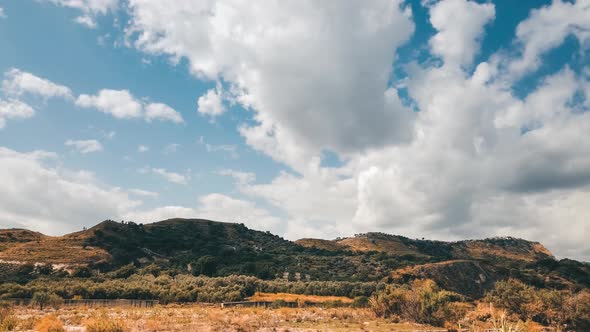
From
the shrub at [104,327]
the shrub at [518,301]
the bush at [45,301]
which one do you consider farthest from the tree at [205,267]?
the shrub at [104,327]

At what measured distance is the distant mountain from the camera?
7962cm

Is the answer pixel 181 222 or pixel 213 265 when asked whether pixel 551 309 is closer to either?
pixel 213 265

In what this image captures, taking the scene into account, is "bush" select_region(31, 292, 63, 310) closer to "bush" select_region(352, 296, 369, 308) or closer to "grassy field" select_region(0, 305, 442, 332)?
"grassy field" select_region(0, 305, 442, 332)

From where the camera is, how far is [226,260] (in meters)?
94.8

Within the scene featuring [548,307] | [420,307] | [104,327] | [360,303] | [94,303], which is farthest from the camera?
[360,303]

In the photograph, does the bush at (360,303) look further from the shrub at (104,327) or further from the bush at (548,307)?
the shrub at (104,327)

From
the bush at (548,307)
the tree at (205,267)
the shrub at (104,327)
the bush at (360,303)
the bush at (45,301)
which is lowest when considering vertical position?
the bush at (45,301)

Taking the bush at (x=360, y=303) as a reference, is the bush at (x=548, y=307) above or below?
above

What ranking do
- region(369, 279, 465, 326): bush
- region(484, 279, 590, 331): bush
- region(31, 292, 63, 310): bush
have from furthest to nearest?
region(31, 292, 63, 310): bush
region(484, 279, 590, 331): bush
region(369, 279, 465, 326): bush

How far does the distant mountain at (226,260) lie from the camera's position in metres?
79.6

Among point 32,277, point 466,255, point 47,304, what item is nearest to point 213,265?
point 32,277

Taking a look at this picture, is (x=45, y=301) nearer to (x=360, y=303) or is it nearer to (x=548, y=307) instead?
(x=360, y=303)

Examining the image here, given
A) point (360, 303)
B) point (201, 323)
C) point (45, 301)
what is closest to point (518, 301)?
point (360, 303)

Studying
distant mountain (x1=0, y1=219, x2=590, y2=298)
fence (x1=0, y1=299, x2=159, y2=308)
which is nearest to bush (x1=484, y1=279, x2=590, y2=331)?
fence (x1=0, y1=299, x2=159, y2=308)
